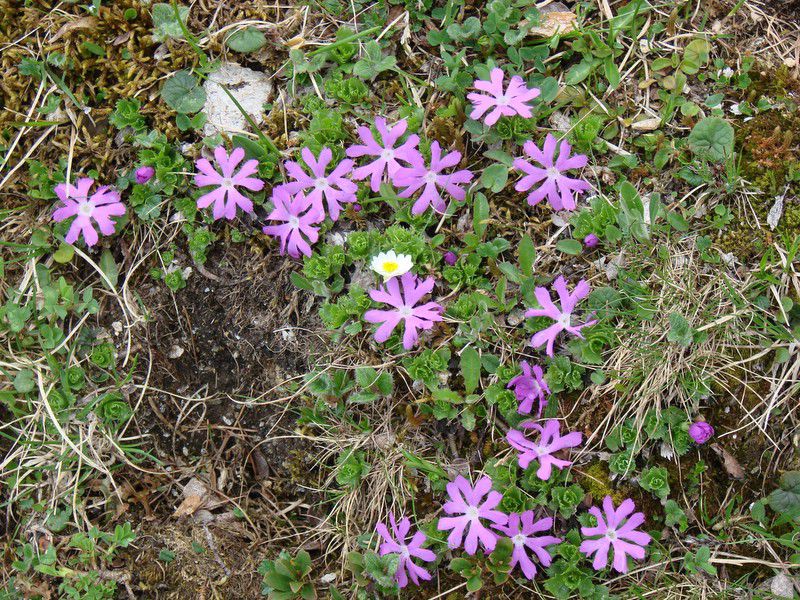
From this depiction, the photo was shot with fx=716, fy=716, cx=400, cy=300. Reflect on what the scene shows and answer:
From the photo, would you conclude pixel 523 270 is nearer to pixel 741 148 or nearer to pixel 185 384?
pixel 741 148

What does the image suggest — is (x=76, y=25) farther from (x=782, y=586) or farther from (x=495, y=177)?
(x=782, y=586)

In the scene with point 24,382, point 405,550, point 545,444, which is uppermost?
point 545,444

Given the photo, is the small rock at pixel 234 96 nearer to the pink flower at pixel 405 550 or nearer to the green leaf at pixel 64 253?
the green leaf at pixel 64 253

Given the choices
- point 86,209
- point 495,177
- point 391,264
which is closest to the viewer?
point 391,264

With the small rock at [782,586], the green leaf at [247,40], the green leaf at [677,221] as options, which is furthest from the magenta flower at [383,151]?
the small rock at [782,586]

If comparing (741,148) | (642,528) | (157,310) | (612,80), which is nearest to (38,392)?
(157,310)

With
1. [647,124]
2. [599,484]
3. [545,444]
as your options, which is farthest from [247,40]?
[599,484]

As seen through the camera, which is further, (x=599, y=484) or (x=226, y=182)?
(x=226, y=182)

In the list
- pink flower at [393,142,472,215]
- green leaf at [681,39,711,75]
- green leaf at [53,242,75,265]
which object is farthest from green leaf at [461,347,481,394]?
green leaf at [53,242,75,265]
